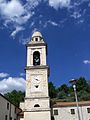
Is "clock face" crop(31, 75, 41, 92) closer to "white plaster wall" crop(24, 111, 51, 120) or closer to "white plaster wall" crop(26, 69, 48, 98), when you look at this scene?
"white plaster wall" crop(26, 69, 48, 98)

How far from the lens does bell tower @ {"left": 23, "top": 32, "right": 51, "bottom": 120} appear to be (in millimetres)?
37656

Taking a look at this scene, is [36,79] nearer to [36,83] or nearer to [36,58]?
[36,83]

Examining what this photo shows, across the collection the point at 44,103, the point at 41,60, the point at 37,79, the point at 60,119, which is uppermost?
the point at 41,60

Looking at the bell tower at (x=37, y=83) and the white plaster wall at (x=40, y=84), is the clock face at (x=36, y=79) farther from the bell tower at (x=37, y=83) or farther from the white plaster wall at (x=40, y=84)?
the white plaster wall at (x=40, y=84)

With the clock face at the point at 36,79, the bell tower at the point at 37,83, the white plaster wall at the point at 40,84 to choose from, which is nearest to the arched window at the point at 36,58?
the bell tower at the point at 37,83

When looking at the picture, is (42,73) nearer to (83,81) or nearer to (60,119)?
(60,119)

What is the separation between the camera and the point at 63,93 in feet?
266

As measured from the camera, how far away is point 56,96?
8038 cm

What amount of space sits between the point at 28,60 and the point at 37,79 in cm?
416

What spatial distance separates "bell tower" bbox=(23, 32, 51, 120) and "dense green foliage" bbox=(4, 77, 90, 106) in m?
33.8

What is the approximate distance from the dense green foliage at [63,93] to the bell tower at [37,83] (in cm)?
3379

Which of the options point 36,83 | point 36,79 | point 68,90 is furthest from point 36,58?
point 68,90

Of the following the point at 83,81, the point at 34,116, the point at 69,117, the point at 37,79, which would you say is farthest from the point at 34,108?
the point at 83,81

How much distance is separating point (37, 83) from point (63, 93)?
42.9m
